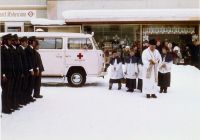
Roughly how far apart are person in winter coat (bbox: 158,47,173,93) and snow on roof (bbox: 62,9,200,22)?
1284cm

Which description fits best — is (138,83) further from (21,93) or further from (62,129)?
(62,129)

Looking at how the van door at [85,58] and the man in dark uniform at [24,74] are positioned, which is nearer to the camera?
the man in dark uniform at [24,74]

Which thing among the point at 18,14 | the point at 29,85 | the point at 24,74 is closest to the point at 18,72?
the point at 24,74

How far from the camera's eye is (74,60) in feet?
61.2

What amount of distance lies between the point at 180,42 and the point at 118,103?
17.5 metres

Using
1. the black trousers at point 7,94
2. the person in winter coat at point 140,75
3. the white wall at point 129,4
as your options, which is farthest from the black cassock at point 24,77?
the white wall at point 129,4

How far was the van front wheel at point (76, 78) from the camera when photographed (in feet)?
61.3

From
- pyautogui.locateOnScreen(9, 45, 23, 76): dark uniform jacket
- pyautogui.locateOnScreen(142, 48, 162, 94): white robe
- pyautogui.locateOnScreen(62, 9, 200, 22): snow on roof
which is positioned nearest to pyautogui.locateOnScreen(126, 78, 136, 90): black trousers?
pyautogui.locateOnScreen(142, 48, 162, 94): white robe

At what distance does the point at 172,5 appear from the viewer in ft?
109

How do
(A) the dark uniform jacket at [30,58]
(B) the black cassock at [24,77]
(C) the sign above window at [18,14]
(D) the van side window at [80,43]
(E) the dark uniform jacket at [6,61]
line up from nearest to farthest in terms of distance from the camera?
(E) the dark uniform jacket at [6,61] < (B) the black cassock at [24,77] < (A) the dark uniform jacket at [30,58] < (D) the van side window at [80,43] < (C) the sign above window at [18,14]

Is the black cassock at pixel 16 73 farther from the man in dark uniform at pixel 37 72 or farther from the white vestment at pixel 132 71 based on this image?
the white vestment at pixel 132 71

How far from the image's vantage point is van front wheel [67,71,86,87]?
18.7 metres

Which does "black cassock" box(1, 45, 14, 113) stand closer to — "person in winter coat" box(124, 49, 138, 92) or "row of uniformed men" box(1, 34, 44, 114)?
"row of uniformed men" box(1, 34, 44, 114)

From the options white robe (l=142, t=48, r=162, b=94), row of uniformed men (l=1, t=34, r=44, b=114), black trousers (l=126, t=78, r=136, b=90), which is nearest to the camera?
row of uniformed men (l=1, t=34, r=44, b=114)
